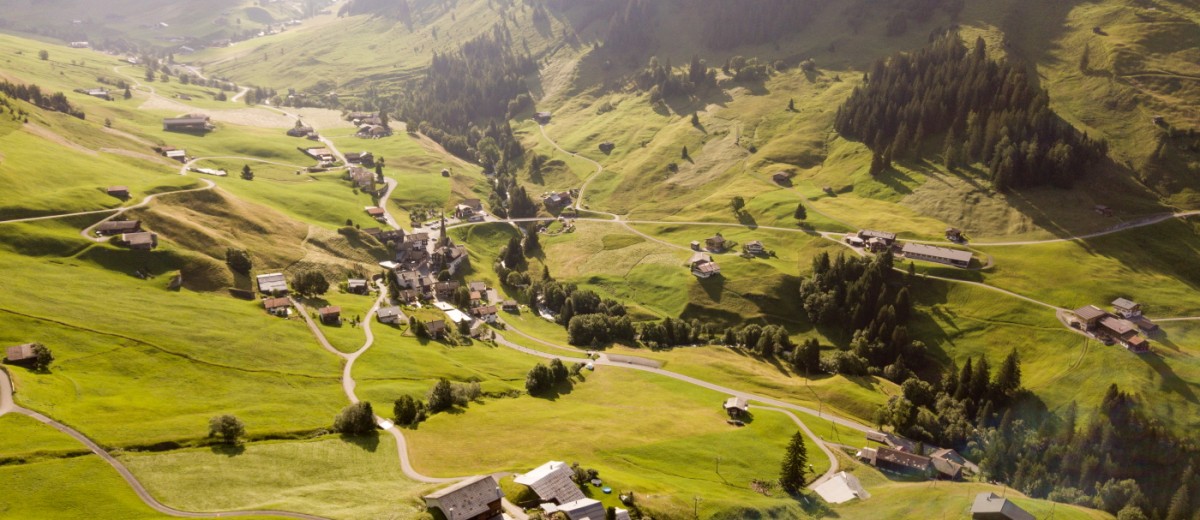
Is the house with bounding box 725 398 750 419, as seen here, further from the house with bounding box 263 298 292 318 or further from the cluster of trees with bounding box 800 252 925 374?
the house with bounding box 263 298 292 318

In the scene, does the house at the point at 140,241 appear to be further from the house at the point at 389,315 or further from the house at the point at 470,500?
the house at the point at 470,500

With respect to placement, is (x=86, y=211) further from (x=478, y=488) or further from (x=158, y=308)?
(x=478, y=488)

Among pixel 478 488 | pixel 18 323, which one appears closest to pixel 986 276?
pixel 478 488

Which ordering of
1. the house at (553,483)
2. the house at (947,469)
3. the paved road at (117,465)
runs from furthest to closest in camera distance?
the house at (947,469) → the house at (553,483) → the paved road at (117,465)

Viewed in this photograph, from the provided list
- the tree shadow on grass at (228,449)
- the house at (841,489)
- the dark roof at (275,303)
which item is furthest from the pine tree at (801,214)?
the tree shadow on grass at (228,449)

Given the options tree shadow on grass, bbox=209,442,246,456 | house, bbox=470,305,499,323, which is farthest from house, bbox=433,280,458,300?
tree shadow on grass, bbox=209,442,246,456

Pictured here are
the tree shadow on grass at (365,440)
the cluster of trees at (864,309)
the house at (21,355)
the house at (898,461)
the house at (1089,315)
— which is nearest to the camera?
the house at (21,355)

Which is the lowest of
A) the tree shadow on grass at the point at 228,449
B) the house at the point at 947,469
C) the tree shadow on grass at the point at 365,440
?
the house at the point at 947,469
